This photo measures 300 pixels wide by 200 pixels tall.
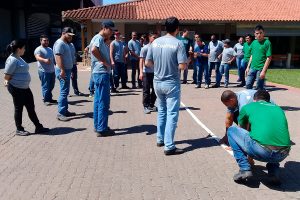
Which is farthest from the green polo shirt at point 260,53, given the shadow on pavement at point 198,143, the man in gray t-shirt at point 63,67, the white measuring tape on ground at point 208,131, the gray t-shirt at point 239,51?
the gray t-shirt at point 239,51

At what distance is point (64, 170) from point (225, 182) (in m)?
2.03

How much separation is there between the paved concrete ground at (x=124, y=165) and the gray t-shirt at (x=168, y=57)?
116cm

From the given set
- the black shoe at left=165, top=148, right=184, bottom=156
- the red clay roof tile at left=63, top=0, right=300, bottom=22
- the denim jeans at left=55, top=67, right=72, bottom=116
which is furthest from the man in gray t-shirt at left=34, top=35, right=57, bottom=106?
the red clay roof tile at left=63, top=0, right=300, bottom=22

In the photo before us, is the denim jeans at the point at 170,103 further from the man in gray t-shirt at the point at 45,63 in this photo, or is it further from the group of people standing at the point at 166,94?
the man in gray t-shirt at the point at 45,63

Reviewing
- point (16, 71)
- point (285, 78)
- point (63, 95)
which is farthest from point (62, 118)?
point (285, 78)

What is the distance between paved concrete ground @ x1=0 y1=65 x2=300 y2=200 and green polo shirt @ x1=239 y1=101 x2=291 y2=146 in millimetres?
608

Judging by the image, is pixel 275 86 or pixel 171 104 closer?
pixel 171 104

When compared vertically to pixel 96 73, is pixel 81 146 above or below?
below

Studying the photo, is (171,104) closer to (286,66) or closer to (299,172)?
(299,172)

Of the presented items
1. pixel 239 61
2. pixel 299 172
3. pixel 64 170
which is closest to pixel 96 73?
pixel 64 170

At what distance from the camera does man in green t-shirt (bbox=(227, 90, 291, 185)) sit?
3.91m

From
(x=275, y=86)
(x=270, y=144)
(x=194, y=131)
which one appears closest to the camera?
(x=270, y=144)

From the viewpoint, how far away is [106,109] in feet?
20.1

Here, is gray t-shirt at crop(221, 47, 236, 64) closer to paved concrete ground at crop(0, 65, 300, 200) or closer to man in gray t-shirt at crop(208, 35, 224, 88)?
man in gray t-shirt at crop(208, 35, 224, 88)
